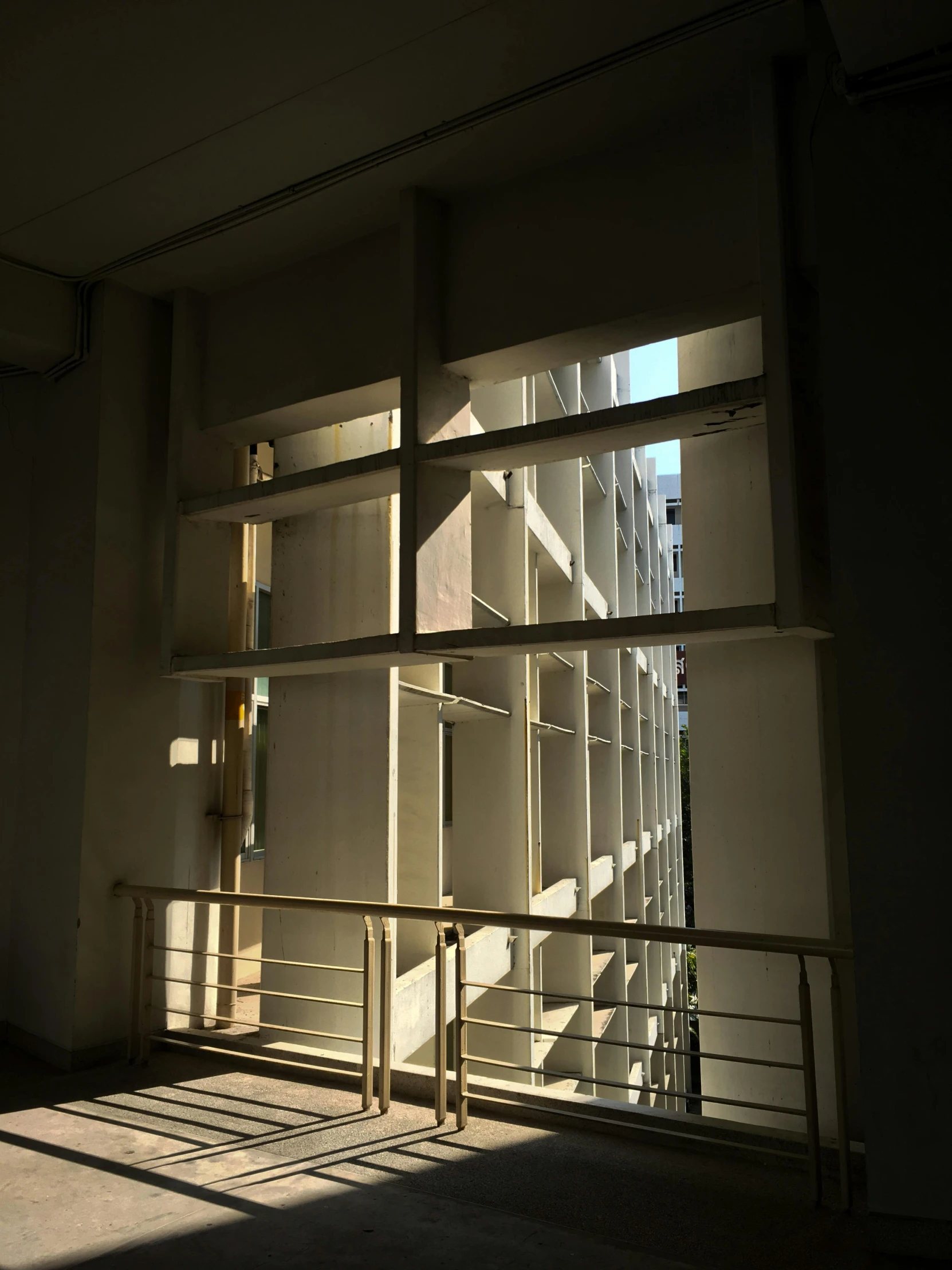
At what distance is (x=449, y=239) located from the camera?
12.8 feet

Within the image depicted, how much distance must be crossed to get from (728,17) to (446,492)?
1.84 metres

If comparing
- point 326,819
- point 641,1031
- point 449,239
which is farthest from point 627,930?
point 641,1031

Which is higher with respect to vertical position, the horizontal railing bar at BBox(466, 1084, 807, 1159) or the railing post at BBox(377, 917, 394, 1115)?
the railing post at BBox(377, 917, 394, 1115)

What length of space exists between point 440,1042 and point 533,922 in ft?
1.86

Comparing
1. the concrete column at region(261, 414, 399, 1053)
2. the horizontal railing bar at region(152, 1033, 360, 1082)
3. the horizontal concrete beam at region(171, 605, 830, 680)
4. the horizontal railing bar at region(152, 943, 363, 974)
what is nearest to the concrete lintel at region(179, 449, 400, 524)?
the concrete column at region(261, 414, 399, 1053)

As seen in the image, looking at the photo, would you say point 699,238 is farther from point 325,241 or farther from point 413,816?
point 413,816

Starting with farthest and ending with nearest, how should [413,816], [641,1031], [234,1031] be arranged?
[641,1031], [413,816], [234,1031]

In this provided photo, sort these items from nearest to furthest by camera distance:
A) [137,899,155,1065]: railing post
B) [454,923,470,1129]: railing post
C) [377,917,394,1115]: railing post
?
[454,923,470,1129]: railing post
[377,917,394,1115]: railing post
[137,899,155,1065]: railing post

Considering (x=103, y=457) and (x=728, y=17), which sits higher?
(x=728, y=17)

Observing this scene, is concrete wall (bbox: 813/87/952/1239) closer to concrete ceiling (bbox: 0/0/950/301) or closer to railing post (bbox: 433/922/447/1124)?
concrete ceiling (bbox: 0/0/950/301)

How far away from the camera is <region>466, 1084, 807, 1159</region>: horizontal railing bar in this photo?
2859 mm

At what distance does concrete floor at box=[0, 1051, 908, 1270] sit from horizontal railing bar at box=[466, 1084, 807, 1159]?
55 mm

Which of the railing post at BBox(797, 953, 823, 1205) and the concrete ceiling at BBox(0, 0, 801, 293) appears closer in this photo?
the railing post at BBox(797, 953, 823, 1205)

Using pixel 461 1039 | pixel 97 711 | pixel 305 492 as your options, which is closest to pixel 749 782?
pixel 461 1039
